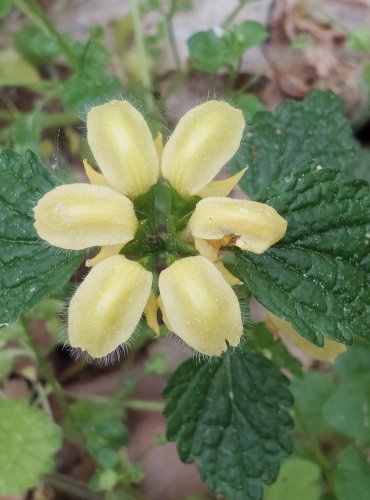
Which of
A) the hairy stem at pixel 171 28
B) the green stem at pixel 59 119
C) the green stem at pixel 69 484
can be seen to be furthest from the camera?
the green stem at pixel 59 119

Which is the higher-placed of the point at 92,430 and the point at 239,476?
the point at 239,476

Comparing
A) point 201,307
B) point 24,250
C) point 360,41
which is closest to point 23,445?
point 24,250

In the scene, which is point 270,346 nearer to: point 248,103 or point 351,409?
point 351,409

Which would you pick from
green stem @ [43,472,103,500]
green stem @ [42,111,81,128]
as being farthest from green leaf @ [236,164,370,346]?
green stem @ [42,111,81,128]

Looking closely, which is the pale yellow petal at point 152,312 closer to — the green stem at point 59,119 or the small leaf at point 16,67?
the green stem at point 59,119

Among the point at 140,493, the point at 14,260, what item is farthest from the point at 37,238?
the point at 140,493

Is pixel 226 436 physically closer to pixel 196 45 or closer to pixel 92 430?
pixel 92 430

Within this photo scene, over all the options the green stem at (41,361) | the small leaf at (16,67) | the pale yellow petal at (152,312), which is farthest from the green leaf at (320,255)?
the small leaf at (16,67)
